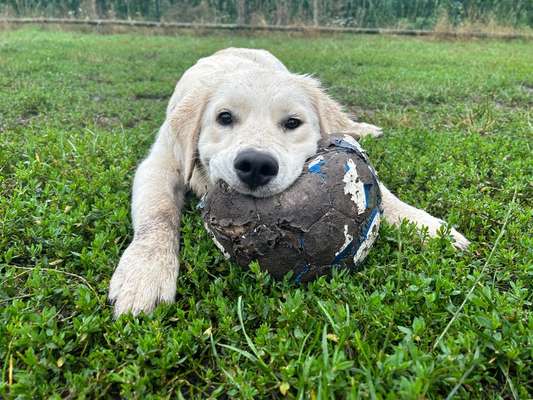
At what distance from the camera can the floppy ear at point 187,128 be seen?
3.25 m

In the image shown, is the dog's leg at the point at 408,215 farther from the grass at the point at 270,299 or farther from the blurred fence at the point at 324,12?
the blurred fence at the point at 324,12

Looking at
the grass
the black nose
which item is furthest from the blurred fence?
the black nose

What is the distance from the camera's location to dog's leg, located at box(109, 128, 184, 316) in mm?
2186

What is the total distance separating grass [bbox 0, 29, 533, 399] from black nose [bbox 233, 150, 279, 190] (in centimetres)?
43

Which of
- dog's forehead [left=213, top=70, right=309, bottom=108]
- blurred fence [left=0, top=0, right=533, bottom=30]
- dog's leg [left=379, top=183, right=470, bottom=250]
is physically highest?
dog's forehead [left=213, top=70, right=309, bottom=108]

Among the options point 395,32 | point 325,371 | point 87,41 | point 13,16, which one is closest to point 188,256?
point 325,371

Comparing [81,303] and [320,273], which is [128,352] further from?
[320,273]

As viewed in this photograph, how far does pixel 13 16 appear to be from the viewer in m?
18.4

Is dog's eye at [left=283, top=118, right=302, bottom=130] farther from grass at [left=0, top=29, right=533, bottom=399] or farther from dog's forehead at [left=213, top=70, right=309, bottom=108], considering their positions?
grass at [left=0, top=29, right=533, bottom=399]

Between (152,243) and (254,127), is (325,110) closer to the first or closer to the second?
(254,127)

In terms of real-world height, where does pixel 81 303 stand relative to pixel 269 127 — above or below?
below

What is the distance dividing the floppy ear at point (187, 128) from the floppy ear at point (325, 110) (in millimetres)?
761

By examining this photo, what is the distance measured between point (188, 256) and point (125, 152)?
1.97 meters

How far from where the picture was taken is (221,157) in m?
2.60
